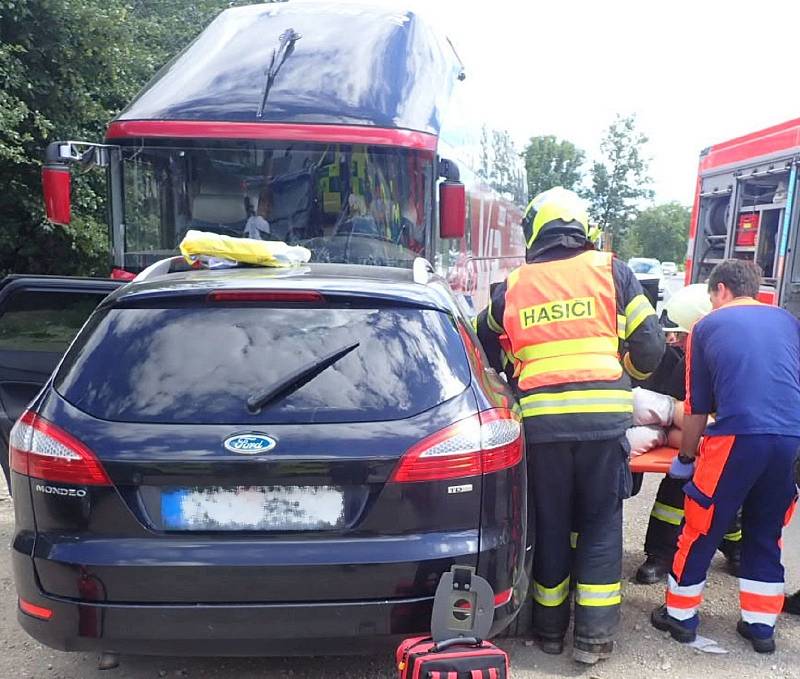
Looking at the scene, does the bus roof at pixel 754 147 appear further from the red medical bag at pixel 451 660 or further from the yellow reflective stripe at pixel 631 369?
the red medical bag at pixel 451 660

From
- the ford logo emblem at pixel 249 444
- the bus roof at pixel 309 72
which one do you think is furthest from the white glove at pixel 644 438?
the bus roof at pixel 309 72

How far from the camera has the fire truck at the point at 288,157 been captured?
6051 mm

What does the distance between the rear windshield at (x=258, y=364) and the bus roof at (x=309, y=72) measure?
3.58 metres

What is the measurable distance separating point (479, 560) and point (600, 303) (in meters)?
1.30

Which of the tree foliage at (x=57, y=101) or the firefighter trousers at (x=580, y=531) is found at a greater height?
the tree foliage at (x=57, y=101)

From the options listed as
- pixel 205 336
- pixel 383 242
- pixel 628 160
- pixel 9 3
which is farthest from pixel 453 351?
pixel 628 160

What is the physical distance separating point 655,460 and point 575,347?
0.88 m

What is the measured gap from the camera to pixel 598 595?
3410 mm

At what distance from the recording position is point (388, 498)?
2559mm

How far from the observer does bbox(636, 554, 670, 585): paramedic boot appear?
13.8 ft

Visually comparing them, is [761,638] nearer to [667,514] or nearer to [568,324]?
[667,514]

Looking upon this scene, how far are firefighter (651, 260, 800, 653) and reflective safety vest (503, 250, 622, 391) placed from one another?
1.56 ft

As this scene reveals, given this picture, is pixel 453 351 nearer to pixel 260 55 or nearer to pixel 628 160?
pixel 260 55

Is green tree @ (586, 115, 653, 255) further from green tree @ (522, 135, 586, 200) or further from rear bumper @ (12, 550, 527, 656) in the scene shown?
rear bumper @ (12, 550, 527, 656)
